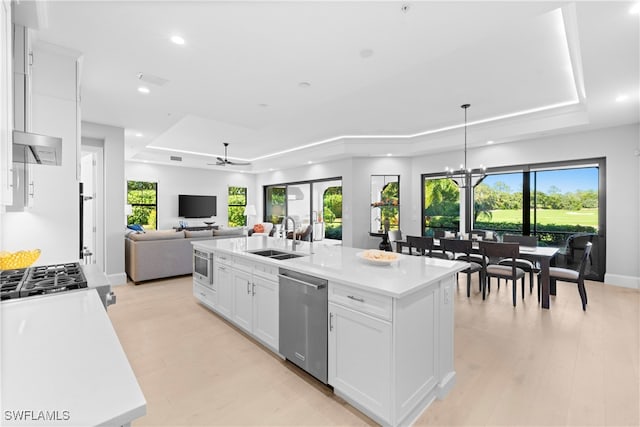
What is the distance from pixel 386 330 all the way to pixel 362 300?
0.23 meters

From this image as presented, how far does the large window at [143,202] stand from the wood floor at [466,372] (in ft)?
18.4

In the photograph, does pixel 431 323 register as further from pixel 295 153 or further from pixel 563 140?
pixel 295 153

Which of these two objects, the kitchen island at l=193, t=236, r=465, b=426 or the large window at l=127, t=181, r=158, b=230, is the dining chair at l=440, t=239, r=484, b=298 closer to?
the kitchen island at l=193, t=236, r=465, b=426

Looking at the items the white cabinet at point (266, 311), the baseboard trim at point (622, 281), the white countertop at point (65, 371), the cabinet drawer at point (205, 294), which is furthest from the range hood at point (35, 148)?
the baseboard trim at point (622, 281)

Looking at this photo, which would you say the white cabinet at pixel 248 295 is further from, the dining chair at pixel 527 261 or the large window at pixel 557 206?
the large window at pixel 557 206

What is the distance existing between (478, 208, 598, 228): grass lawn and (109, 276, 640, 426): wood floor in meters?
1.90

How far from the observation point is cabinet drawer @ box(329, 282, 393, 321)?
1.70 metres

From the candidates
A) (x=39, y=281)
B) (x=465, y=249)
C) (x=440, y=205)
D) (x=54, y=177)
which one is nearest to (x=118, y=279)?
(x=54, y=177)

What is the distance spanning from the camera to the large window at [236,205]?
10.4 m

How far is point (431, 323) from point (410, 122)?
4424 millimetres

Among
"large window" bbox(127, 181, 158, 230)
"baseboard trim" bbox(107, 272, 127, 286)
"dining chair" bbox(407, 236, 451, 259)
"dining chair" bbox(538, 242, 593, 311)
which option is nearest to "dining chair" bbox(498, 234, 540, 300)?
"dining chair" bbox(538, 242, 593, 311)

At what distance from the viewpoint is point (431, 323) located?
6.54 ft

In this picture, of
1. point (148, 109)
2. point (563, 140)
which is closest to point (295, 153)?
point (148, 109)

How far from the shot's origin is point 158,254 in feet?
16.7
